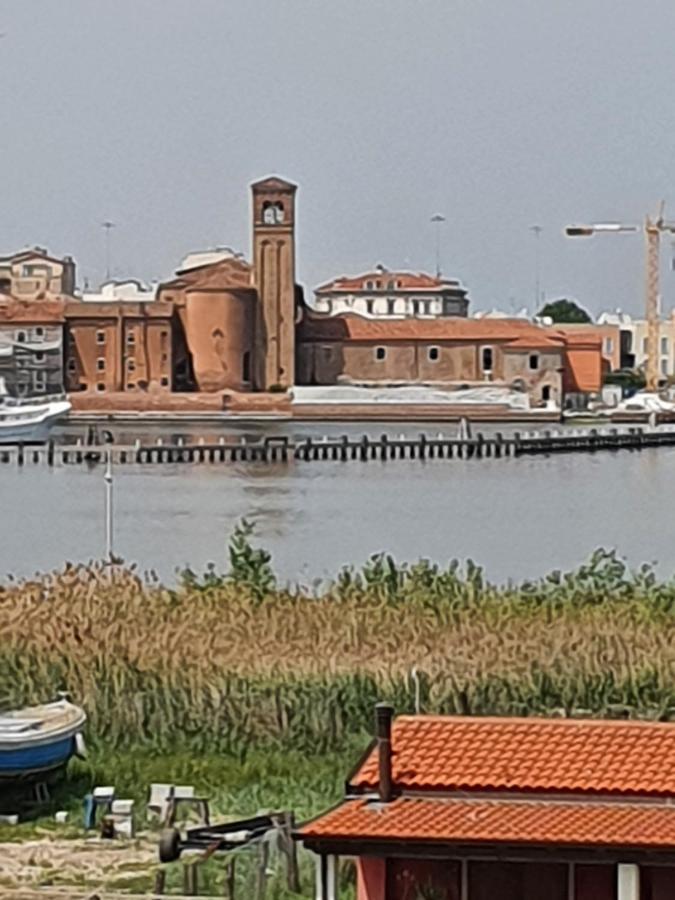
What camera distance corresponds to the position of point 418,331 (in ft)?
122

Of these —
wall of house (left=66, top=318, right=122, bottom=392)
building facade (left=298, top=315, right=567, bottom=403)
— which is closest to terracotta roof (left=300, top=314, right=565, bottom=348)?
building facade (left=298, top=315, right=567, bottom=403)

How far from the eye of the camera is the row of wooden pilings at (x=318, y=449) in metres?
25.5

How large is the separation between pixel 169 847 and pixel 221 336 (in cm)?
3159

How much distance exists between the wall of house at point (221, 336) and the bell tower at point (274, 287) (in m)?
0.24

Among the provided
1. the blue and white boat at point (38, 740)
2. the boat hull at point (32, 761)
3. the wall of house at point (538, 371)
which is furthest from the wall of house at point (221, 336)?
the boat hull at point (32, 761)

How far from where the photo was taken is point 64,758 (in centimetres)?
530

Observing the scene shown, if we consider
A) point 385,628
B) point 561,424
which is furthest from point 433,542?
point 561,424

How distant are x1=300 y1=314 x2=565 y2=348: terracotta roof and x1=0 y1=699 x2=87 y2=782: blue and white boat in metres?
31.4

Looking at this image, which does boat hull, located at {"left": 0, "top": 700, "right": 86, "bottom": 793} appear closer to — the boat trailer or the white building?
the boat trailer

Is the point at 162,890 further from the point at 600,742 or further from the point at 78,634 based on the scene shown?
the point at 78,634

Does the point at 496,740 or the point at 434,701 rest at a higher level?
the point at 496,740

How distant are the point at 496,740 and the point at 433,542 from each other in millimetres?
12014

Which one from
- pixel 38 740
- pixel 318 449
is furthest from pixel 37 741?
pixel 318 449

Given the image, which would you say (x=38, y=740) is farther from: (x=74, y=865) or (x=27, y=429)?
(x=27, y=429)
